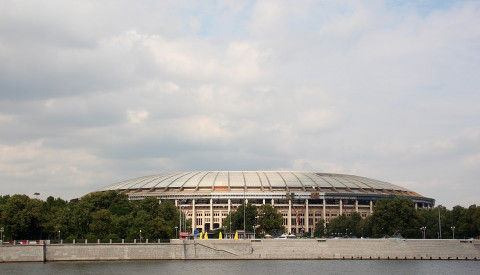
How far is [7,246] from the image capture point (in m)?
97.2

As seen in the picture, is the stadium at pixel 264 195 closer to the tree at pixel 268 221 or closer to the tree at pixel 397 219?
the tree at pixel 268 221

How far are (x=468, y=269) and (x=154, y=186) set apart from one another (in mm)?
108435

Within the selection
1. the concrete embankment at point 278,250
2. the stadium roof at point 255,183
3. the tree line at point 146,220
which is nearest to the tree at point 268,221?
the tree line at point 146,220

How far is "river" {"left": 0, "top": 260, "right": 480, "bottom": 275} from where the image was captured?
80375mm

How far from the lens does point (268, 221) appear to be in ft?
433

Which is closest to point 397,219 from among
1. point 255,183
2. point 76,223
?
point 255,183

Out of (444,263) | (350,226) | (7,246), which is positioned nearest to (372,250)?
(444,263)

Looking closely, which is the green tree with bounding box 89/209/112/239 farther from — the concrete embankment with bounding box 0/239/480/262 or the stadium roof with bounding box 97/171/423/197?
the stadium roof with bounding box 97/171/423/197

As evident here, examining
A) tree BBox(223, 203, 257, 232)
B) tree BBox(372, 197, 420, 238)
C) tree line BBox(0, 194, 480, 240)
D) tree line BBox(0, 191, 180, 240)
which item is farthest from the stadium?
tree line BBox(0, 191, 180, 240)

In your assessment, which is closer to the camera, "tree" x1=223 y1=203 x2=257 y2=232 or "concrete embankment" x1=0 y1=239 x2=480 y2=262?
"concrete embankment" x1=0 y1=239 x2=480 y2=262

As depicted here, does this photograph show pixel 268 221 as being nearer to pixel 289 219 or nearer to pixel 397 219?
pixel 397 219

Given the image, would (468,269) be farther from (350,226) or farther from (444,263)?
(350,226)

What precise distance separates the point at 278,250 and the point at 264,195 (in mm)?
67249

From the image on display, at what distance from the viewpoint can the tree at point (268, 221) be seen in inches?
5207
